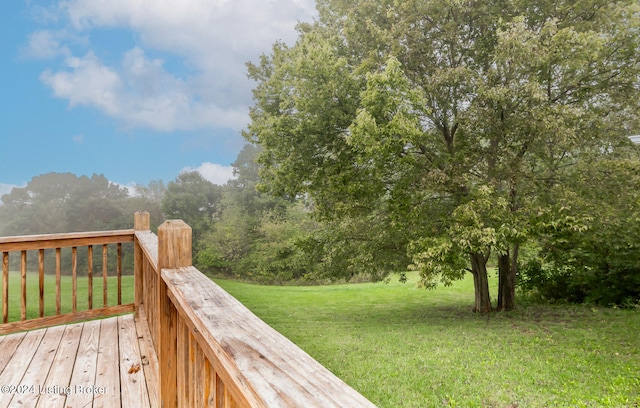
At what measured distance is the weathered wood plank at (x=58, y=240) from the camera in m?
2.80

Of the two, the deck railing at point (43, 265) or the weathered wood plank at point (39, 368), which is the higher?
the deck railing at point (43, 265)

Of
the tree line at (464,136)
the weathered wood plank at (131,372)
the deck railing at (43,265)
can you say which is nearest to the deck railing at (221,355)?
the weathered wood plank at (131,372)

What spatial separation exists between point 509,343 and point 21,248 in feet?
18.6

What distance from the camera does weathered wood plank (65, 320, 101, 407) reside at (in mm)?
1994

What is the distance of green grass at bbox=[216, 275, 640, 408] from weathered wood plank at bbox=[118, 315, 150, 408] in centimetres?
212

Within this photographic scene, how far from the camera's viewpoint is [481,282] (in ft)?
23.7

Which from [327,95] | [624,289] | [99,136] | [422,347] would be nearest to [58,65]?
[99,136]

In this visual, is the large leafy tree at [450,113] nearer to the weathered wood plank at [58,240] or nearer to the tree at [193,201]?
the weathered wood plank at [58,240]

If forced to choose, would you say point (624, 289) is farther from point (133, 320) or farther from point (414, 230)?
point (133, 320)

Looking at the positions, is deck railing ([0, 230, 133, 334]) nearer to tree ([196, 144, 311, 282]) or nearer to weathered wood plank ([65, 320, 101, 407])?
weathered wood plank ([65, 320, 101, 407])

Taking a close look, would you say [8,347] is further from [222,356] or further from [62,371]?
→ [222,356]

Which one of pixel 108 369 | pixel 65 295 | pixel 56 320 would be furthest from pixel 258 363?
pixel 65 295

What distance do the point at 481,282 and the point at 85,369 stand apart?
6788mm

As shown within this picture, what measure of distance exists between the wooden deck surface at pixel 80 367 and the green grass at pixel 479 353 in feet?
7.01
